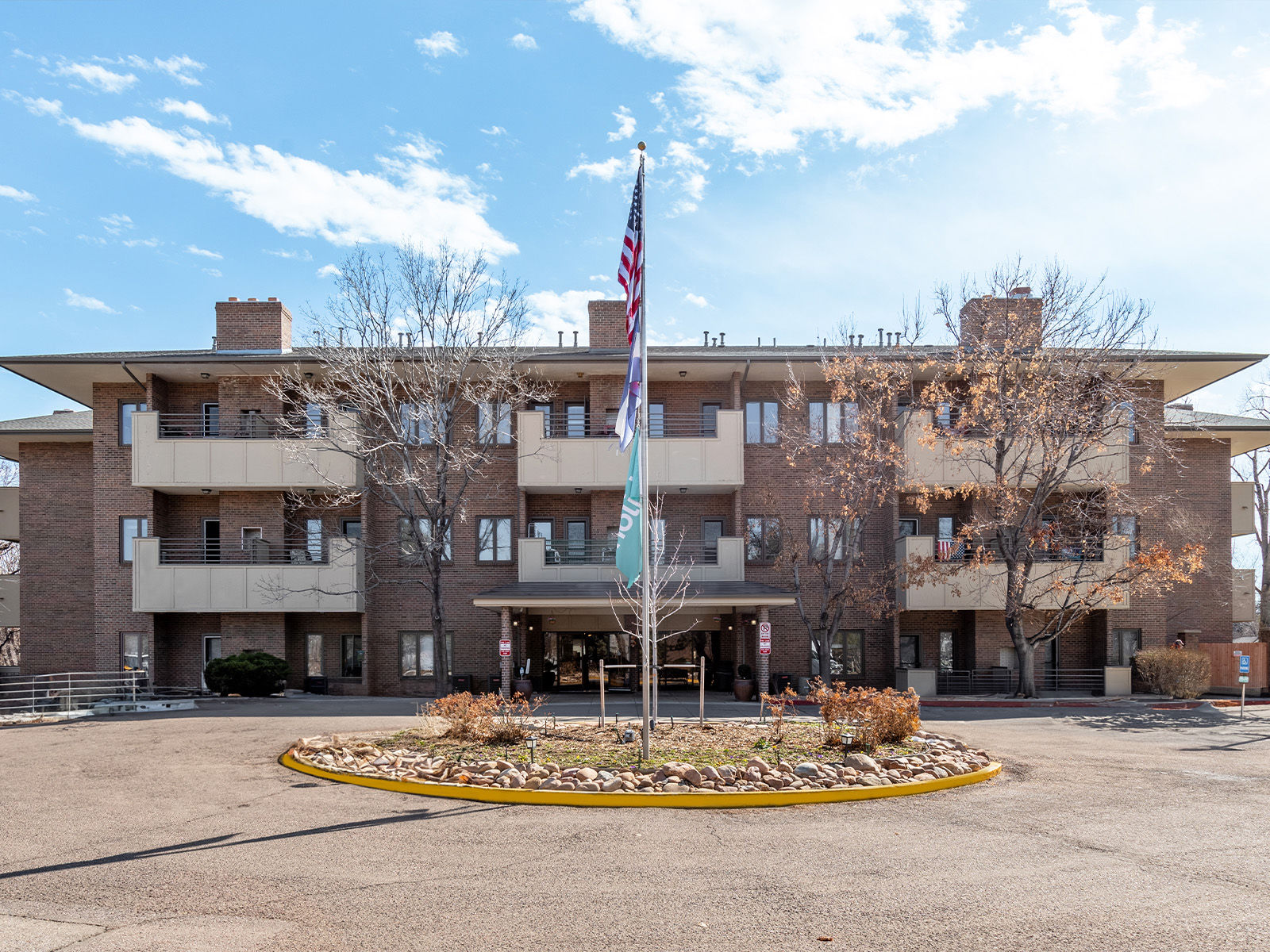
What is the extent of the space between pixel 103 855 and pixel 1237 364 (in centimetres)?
3053

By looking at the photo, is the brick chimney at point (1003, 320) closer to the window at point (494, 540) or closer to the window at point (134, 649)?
the window at point (494, 540)

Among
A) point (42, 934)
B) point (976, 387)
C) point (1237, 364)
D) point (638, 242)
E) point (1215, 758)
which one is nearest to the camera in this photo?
point (42, 934)

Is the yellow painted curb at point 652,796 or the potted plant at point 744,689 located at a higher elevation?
the yellow painted curb at point 652,796

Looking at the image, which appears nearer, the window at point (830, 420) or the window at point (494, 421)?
the window at point (830, 420)

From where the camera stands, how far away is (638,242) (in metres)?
13.6

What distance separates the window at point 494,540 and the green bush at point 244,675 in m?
6.87

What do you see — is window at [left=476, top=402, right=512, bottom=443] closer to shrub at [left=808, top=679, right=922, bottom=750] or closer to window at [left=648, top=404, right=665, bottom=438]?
window at [left=648, top=404, right=665, bottom=438]

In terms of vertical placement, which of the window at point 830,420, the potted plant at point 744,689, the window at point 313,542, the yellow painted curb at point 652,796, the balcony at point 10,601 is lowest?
the potted plant at point 744,689

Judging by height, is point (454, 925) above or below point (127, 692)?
above

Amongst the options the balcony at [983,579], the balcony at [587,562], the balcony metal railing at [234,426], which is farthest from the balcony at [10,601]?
the balcony at [983,579]

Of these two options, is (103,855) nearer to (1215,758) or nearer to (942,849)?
(942,849)

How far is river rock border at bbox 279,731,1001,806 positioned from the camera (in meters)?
11.2

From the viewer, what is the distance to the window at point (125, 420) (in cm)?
2889

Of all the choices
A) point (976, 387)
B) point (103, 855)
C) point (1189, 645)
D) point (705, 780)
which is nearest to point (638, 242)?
point (705, 780)
